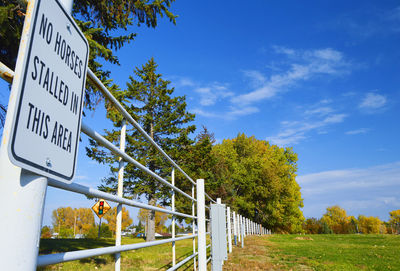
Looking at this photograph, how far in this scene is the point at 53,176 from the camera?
86 cm

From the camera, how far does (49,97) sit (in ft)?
2.77

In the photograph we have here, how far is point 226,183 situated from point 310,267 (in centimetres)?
2171

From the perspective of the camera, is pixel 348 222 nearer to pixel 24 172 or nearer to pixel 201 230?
pixel 201 230

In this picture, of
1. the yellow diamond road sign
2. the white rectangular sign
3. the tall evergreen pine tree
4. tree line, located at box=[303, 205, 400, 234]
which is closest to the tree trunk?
the tall evergreen pine tree

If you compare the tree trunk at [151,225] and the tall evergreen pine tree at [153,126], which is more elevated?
the tall evergreen pine tree at [153,126]

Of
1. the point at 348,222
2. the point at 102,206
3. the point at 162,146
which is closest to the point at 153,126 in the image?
the point at 162,146

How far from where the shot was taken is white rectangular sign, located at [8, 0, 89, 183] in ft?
2.39

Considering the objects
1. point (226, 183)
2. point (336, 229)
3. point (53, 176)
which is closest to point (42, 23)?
point (53, 176)

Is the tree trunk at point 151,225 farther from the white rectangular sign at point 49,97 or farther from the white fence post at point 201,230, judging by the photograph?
the white rectangular sign at point 49,97

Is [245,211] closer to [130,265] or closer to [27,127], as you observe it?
[130,265]

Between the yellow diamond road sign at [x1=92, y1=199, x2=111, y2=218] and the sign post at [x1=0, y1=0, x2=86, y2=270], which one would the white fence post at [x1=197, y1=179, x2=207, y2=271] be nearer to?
the yellow diamond road sign at [x1=92, y1=199, x2=111, y2=218]

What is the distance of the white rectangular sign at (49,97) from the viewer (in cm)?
73

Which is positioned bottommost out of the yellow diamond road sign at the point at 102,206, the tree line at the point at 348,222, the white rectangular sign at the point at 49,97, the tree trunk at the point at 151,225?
the tree line at the point at 348,222

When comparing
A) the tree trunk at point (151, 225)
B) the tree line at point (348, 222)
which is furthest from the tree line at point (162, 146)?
the tree line at point (348, 222)
